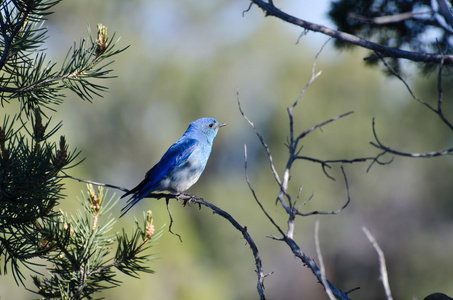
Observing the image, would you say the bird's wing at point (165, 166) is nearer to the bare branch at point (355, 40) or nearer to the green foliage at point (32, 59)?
the green foliage at point (32, 59)

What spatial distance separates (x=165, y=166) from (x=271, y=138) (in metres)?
8.95

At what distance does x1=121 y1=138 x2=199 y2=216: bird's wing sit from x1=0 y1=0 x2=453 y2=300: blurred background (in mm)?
8058

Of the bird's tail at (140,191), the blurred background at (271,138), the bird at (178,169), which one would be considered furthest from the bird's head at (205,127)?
the blurred background at (271,138)

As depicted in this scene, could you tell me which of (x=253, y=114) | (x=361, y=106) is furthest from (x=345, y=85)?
(x=253, y=114)

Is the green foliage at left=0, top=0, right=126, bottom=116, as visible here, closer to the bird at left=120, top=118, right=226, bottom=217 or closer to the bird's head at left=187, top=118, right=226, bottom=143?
the bird at left=120, top=118, right=226, bottom=217

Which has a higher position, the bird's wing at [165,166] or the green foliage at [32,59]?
the bird's wing at [165,166]

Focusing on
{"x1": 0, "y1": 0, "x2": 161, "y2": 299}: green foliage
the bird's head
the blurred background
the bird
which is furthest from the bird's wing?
the blurred background

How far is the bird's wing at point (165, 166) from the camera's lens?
3.13 metres

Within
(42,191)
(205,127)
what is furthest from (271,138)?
(42,191)

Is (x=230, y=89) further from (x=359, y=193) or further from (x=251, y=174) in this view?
(x=359, y=193)

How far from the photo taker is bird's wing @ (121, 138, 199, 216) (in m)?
3.13

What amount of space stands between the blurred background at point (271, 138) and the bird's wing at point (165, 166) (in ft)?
26.4

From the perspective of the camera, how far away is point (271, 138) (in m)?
12.2

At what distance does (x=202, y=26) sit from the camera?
13406mm
